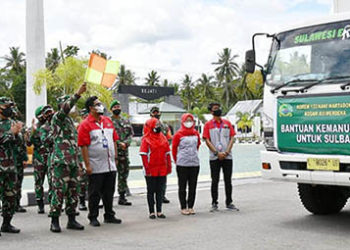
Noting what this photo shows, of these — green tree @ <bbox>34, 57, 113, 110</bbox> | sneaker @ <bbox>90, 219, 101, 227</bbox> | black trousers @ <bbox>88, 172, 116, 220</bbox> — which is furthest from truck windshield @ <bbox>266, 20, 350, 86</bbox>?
green tree @ <bbox>34, 57, 113, 110</bbox>

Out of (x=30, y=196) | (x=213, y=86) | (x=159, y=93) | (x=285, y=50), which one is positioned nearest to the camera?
(x=285, y=50)

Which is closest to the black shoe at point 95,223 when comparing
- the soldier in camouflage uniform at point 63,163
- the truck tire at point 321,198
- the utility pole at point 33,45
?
the soldier in camouflage uniform at point 63,163

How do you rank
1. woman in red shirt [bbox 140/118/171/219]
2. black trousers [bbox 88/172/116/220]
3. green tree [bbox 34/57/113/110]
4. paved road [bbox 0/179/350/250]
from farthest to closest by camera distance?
green tree [bbox 34/57/113/110], woman in red shirt [bbox 140/118/171/219], black trousers [bbox 88/172/116/220], paved road [bbox 0/179/350/250]

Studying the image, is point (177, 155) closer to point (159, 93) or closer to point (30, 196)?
point (30, 196)

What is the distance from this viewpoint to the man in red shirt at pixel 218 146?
354 inches

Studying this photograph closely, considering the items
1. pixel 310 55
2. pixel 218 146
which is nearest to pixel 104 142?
pixel 218 146

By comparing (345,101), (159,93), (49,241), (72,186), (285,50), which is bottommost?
(49,241)

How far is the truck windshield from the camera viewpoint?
686cm

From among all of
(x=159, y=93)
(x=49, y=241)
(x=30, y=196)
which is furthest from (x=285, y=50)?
(x=159, y=93)

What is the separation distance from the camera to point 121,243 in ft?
21.4

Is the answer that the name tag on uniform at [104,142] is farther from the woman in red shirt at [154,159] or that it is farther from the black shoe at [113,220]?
the black shoe at [113,220]

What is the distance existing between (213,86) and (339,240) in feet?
259

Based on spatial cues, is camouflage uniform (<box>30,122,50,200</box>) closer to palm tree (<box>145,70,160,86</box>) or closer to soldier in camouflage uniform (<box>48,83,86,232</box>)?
soldier in camouflage uniform (<box>48,83,86,232</box>)

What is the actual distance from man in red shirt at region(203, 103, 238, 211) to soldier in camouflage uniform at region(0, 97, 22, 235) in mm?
3321
